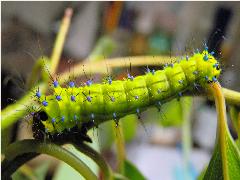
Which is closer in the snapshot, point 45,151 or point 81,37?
point 45,151

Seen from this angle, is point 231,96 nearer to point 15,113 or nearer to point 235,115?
point 235,115

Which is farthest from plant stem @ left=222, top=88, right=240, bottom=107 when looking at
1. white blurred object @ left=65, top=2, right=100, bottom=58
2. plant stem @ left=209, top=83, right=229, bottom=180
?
white blurred object @ left=65, top=2, right=100, bottom=58

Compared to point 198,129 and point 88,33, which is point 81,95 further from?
point 198,129

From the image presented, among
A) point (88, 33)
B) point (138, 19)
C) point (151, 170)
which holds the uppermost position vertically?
point (138, 19)

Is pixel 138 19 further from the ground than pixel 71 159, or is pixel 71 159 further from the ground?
pixel 138 19

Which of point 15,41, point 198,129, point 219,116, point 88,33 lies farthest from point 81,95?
point 198,129

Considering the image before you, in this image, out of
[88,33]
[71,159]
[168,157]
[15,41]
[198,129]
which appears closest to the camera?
[71,159]

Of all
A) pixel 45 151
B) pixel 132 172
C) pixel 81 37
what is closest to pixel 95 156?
pixel 45 151
